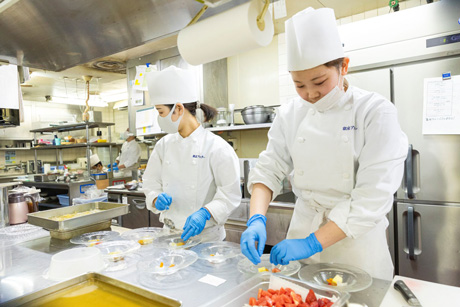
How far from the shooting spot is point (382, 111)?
1258 mm

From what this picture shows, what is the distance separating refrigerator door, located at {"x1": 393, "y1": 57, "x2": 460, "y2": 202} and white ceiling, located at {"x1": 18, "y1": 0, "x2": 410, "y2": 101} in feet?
3.95

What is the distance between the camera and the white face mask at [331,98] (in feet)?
4.23

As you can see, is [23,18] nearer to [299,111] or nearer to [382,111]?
[299,111]

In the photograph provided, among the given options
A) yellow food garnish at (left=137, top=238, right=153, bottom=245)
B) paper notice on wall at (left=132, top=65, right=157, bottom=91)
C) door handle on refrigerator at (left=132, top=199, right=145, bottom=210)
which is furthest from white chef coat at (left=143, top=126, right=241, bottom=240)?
paper notice on wall at (left=132, top=65, right=157, bottom=91)

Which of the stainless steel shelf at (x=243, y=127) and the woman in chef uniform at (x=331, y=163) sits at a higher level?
the stainless steel shelf at (x=243, y=127)

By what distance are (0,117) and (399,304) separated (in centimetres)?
203

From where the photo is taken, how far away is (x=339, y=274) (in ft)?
3.65

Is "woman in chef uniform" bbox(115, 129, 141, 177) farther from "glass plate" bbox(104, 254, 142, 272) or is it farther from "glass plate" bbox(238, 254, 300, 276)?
"glass plate" bbox(238, 254, 300, 276)

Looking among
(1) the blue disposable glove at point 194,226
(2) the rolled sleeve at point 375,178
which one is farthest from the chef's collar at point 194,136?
(2) the rolled sleeve at point 375,178

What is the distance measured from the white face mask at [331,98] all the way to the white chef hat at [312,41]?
14 centimetres

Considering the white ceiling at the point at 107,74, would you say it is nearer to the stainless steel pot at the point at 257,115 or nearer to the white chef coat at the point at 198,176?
the stainless steel pot at the point at 257,115

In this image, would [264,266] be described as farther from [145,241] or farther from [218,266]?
[145,241]

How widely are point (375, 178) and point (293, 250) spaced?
43 cm

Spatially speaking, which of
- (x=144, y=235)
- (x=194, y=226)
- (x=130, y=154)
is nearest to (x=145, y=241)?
(x=144, y=235)
